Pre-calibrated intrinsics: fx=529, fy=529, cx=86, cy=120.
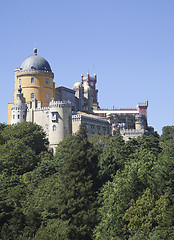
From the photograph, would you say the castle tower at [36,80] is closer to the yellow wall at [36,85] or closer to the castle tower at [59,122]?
the yellow wall at [36,85]

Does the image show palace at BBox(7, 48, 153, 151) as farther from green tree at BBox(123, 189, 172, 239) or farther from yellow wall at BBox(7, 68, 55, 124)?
green tree at BBox(123, 189, 172, 239)

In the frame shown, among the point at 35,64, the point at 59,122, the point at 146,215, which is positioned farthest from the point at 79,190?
the point at 35,64

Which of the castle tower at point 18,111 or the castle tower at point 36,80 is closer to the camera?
the castle tower at point 18,111

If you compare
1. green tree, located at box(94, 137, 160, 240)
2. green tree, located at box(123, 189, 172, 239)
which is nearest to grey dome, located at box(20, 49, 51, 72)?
green tree, located at box(94, 137, 160, 240)

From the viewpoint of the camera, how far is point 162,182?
58625 mm

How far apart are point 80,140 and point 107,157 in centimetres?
430

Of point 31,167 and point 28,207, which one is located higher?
point 31,167

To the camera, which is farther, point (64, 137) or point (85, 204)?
point (64, 137)

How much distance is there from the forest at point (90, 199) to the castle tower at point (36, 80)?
34710 millimetres

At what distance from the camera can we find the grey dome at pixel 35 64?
109794mm

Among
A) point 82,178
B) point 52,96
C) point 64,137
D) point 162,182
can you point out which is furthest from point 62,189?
point 52,96

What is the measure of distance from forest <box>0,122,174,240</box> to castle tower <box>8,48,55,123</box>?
34.7 meters

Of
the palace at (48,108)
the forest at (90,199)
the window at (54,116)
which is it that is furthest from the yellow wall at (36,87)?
the forest at (90,199)

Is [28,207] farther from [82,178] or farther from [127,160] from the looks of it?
[127,160]
